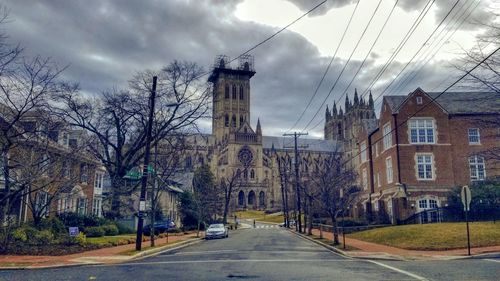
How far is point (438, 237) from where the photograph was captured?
80.5 feet

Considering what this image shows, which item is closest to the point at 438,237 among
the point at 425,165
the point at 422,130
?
the point at 425,165

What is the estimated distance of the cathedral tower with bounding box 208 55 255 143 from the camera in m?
125

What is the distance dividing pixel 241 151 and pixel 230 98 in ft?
61.3

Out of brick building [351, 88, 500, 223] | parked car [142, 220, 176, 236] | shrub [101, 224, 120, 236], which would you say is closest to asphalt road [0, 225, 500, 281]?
shrub [101, 224, 120, 236]

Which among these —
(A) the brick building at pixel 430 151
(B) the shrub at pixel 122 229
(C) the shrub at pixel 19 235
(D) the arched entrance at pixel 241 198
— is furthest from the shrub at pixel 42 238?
(D) the arched entrance at pixel 241 198

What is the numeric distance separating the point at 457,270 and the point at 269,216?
90.7 meters

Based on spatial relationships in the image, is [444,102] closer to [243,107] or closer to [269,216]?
[269,216]

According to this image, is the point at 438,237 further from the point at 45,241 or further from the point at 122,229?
the point at 122,229

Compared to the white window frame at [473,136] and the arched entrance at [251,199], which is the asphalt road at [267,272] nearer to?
the white window frame at [473,136]

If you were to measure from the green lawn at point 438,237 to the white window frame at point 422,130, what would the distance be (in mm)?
12048

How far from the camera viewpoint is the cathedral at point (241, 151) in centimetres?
11431

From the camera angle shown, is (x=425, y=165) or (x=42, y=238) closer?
(x=42, y=238)

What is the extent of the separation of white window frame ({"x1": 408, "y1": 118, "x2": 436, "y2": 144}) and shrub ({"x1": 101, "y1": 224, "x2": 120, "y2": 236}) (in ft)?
86.2

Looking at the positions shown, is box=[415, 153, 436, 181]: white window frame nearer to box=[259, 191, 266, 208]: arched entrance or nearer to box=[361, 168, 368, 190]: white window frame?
box=[361, 168, 368, 190]: white window frame
